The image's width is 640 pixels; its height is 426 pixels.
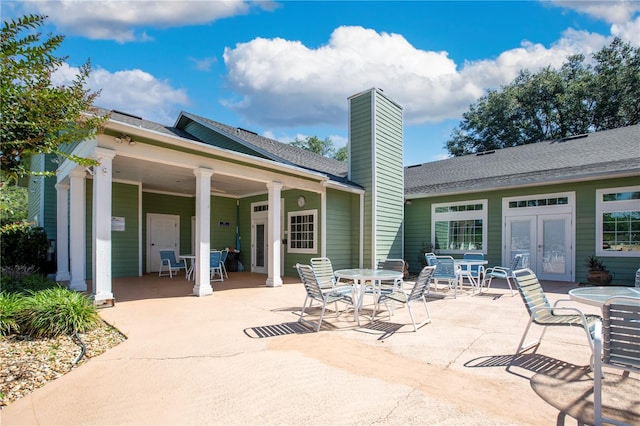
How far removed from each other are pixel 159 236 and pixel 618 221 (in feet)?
41.4

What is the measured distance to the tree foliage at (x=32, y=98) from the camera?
2.38m

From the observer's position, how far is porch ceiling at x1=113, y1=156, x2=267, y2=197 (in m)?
7.50

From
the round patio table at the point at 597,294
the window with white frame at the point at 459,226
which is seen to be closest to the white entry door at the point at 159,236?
the window with white frame at the point at 459,226

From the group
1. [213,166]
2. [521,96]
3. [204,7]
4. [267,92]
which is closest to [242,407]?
[213,166]

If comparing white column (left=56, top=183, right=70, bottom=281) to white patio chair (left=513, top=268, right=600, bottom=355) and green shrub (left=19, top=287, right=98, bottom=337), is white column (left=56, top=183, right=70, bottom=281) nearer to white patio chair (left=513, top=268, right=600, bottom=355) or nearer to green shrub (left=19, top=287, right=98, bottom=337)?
green shrub (left=19, top=287, right=98, bottom=337)

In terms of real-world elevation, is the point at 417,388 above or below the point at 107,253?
below

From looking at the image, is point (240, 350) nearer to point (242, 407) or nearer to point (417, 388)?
point (242, 407)

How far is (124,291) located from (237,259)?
4716mm

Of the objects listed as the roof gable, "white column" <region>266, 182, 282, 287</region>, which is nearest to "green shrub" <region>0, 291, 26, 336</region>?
"white column" <region>266, 182, 282, 287</region>

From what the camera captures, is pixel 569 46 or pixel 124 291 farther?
pixel 569 46

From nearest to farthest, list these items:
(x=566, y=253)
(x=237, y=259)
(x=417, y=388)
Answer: (x=417, y=388) < (x=566, y=253) < (x=237, y=259)

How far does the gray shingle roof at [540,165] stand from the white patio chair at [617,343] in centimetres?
774

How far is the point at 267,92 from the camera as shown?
1791cm

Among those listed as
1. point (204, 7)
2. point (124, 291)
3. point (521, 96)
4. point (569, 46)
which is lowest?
point (124, 291)
